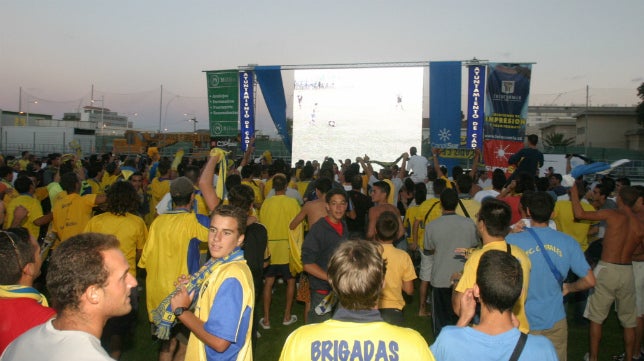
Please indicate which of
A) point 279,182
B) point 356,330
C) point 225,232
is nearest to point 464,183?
point 279,182

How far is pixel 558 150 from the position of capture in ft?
75.4

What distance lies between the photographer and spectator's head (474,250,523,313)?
246 centimetres

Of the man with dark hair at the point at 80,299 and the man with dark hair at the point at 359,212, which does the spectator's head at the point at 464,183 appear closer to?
the man with dark hair at the point at 359,212

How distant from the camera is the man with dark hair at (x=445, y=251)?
217 inches

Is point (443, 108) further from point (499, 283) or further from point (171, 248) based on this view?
point (499, 283)

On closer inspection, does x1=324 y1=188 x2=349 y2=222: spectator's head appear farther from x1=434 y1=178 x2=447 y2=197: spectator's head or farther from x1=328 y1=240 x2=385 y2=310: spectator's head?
x1=434 y1=178 x2=447 y2=197: spectator's head

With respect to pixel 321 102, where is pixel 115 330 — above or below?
below

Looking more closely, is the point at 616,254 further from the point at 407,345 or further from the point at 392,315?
the point at 407,345

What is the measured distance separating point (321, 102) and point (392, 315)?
58.7 feet

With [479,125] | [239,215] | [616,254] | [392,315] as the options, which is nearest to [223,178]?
[239,215]

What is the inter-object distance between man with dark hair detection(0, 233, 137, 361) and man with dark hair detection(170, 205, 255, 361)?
2.55 feet

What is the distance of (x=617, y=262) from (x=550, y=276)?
1866 millimetres

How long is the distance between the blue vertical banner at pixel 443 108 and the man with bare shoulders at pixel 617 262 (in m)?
8.89

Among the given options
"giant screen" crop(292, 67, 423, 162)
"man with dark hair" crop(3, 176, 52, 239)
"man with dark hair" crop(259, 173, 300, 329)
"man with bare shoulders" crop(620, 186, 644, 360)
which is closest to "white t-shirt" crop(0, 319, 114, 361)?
"man with dark hair" crop(259, 173, 300, 329)
